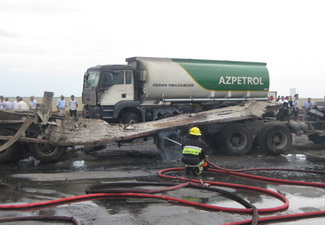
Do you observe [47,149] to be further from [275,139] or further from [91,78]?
[275,139]

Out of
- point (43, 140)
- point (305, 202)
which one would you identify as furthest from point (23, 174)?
point (305, 202)

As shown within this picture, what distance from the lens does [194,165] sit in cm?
823

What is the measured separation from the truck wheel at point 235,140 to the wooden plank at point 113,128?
0.41 m

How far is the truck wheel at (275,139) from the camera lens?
12.1 meters

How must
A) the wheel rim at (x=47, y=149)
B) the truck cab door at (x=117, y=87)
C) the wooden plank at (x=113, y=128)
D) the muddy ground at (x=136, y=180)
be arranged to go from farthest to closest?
the truck cab door at (x=117, y=87)
the wheel rim at (x=47, y=149)
the wooden plank at (x=113, y=128)
the muddy ground at (x=136, y=180)

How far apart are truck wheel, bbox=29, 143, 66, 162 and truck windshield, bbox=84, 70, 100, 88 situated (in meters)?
5.10

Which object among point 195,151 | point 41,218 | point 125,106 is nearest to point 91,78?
point 125,106

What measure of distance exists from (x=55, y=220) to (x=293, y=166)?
721 centimetres

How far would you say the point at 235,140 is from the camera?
11977 mm

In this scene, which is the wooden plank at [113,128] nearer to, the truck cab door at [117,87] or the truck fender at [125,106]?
the truck fender at [125,106]

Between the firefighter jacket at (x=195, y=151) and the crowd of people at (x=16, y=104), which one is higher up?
the crowd of people at (x=16, y=104)

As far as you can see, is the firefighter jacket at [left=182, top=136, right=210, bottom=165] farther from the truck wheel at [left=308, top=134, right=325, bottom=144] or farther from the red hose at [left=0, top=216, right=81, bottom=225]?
the truck wheel at [left=308, top=134, right=325, bottom=144]

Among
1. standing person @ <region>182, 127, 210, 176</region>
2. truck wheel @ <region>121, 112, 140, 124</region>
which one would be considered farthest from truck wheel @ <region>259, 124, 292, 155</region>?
truck wheel @ <region>121, 112, 140, 124</region>

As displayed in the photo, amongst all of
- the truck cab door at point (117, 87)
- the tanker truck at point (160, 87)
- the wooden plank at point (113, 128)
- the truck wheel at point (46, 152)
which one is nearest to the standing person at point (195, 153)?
the wooden plank at point (113, 128)
